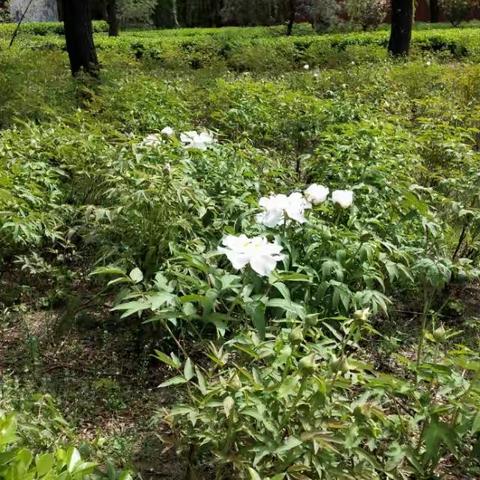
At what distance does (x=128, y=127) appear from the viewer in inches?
194

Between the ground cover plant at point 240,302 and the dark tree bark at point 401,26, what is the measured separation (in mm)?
5801

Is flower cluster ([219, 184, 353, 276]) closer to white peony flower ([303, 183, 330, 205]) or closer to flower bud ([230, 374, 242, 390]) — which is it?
white peony flower ([303, 183, 330, 205])

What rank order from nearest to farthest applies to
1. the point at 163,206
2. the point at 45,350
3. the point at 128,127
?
the point at 163,206 → the point at 45,350 → the point at 128,127

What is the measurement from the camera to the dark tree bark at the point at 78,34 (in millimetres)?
7504

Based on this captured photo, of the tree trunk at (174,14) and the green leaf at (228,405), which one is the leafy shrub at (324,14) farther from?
the green leaf at (228,405)

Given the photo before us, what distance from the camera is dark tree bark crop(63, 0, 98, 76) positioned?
7.50 metres

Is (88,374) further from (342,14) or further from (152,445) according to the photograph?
(342,14)

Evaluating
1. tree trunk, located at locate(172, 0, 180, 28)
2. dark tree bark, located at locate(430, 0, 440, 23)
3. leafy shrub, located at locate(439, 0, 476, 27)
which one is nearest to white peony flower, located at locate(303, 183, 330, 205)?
leafy shrub, located at locate(439, 0, 476, 27)

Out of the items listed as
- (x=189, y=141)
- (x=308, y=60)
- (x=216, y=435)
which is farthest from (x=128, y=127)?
(x=308, y=60)

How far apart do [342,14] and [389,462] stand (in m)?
22.1

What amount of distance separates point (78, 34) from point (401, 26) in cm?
534

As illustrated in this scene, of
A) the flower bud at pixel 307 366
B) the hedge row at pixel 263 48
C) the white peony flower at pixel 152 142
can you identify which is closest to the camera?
the flower bud at pixel 307 366

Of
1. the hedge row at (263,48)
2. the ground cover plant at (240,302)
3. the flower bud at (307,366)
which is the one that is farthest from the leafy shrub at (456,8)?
the flower bud at (307,366)

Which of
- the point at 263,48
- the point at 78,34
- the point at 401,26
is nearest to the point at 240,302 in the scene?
the point at 78,34
